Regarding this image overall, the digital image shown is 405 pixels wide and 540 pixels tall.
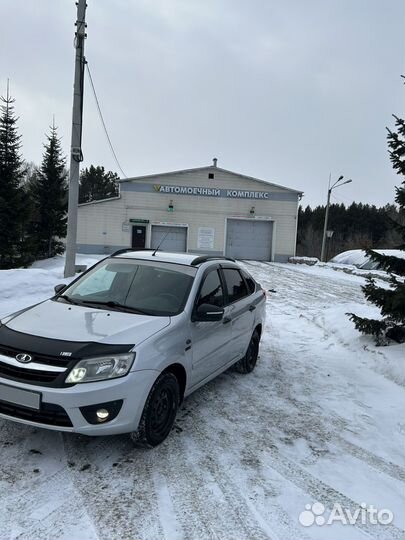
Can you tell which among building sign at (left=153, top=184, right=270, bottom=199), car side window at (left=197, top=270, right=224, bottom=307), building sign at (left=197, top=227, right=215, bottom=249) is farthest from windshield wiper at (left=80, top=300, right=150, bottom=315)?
building sign at (left=153, top=184, right=270, bottom=199)

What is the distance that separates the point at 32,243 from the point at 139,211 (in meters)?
8.79

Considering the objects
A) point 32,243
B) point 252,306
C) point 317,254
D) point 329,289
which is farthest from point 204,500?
point 317,254

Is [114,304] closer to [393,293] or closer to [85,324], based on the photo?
[85,324]

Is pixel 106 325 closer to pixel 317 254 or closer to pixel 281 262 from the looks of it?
pixel 281 262

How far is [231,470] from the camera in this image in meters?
3.29

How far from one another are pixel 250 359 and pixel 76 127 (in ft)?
28.0

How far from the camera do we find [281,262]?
99.6ft

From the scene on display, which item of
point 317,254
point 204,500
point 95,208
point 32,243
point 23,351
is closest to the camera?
point 204,500

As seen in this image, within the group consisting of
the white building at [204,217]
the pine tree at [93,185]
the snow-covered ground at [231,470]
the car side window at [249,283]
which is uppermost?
the pine tree at [93,185]

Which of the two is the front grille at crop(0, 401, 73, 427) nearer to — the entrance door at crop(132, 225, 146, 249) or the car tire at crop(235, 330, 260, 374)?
the car tire at crop(235, 330, 260, 374)

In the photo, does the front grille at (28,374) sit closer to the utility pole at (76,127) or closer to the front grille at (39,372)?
the front grille at (39,372)

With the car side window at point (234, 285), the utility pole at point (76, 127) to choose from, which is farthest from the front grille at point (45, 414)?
the utility pole at point (76, 127)

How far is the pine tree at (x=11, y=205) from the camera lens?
21812 mm

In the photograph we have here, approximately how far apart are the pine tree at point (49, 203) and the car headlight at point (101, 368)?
25.0m
